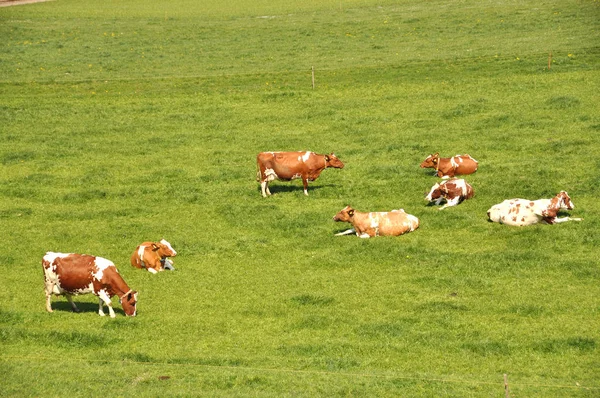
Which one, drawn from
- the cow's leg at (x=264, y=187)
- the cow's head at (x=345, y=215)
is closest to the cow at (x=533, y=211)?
the cow's head at (x=345, y=215)

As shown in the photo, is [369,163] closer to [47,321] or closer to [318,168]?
[318,168]

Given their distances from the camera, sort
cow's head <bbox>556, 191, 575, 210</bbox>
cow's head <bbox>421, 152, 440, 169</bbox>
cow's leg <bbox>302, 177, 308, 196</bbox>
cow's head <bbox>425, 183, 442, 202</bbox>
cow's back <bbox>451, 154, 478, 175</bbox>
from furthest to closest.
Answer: cow's head <bbox>421, 152, 440, 169</bbox>
cow's back <bbox>451, 154, 478, 175</bbox>
cow's leg <bbox>302, 177, 308, 196</bbox>
cow's head <bbox>425, 183, 442, 202</bbox>
cow's head <bbox>556, 191, 575, 210</bbox>

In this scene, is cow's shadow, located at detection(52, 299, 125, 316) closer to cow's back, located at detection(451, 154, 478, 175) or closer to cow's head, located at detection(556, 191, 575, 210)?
cow's head, located at detection(556, 191, 575, 210)

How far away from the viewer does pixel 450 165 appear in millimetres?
32562

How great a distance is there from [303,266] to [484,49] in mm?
35275

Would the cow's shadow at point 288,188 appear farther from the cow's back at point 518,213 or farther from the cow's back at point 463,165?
the cow's back at point 518,213

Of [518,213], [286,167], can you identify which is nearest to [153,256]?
[286,167]

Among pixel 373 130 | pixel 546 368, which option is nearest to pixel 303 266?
pixel 546 368

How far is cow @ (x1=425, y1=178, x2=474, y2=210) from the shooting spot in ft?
96.8

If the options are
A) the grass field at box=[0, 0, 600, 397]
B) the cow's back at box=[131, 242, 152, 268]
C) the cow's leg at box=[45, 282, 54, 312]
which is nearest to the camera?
the grass field at box=[0, 0, 600, 397]

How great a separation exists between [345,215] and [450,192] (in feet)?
13.0

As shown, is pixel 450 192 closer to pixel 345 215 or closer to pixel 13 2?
pixel 345 215

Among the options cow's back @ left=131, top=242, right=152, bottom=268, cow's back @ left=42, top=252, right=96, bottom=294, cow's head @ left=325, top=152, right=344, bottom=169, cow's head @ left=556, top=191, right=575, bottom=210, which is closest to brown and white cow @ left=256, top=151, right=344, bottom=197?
cow's head @ left=325, top=152, right=344, bottom=169

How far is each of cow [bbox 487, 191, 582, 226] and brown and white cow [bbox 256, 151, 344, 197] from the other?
7.11 m
